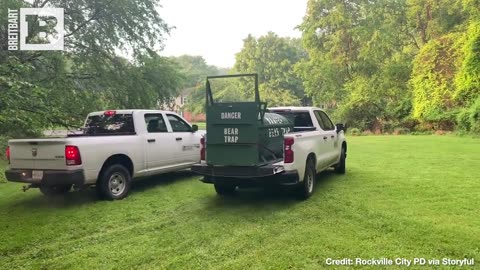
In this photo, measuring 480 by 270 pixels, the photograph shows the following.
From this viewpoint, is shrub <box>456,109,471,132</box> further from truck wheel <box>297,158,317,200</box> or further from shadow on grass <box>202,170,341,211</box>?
truck wheel <box>297,158,317,200</box>

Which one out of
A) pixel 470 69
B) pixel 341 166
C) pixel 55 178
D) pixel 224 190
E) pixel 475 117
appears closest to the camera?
pixel 55 178

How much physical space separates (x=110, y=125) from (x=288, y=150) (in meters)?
3.85

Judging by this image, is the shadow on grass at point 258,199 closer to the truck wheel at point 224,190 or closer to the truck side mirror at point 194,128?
the truck wheel at point 224,190

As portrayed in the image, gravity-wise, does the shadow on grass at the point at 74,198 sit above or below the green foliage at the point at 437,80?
below

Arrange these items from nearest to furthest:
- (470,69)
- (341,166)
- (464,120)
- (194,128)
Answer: (194,128), (341,166), (470,69), (464,120)

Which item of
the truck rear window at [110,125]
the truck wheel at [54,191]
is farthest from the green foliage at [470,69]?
the truck wheel at [54,191]

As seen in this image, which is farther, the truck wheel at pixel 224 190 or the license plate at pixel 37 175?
the truck wheel at pixel 224 190

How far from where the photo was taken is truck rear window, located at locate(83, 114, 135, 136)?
25.4 feet

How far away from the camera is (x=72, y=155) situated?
629 cm

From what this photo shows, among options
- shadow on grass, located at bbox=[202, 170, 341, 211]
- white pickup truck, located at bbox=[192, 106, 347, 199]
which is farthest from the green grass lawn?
white pickup truck, located at bbox=[192, 106, 347, 199]
